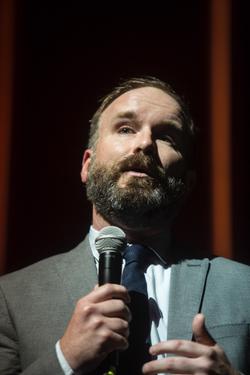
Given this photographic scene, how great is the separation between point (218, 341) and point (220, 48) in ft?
3.75

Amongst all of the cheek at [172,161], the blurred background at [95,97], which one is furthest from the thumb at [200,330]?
the blurred background at [95,97]

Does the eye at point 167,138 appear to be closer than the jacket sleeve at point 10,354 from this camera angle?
No

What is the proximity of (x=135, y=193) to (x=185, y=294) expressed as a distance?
12.1 inches

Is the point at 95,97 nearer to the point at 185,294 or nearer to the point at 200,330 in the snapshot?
the point at 185,294

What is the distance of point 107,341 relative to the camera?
2.97 feet

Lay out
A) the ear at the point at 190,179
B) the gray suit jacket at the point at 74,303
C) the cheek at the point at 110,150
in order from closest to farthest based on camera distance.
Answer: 1. the gray suit jacket at the point at 74,303
2. the cheek at the point at 110,150
3. the ear at the point at 190,179

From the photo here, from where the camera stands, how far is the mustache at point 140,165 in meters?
1.36

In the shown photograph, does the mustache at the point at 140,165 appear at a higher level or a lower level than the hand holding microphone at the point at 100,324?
higher

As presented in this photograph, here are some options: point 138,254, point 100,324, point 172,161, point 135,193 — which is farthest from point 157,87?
point 100,324

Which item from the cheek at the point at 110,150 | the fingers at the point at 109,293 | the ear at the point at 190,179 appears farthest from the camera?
the ear at the point at 190,179

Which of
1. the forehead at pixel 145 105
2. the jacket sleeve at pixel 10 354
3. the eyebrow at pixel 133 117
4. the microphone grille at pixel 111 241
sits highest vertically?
the forehead at pixel 145 105

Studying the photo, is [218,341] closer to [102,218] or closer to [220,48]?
[102,218]

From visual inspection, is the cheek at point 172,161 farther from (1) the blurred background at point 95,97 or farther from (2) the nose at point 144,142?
(1) the blurred background at point 95,97

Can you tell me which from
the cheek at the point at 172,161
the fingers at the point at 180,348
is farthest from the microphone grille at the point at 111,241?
the cheek at the point at 172,161
